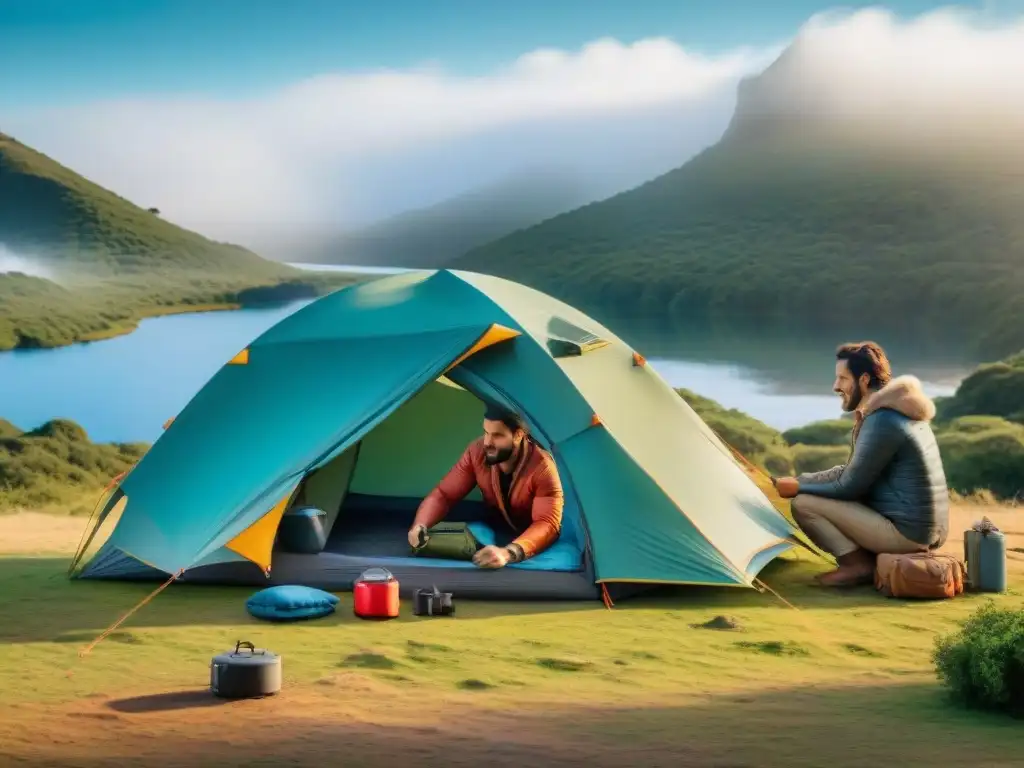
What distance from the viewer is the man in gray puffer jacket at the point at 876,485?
8883mm

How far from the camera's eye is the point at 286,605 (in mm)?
8086

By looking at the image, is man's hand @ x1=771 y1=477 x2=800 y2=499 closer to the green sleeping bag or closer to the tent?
the tent

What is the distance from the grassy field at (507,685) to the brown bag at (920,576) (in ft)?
0.41

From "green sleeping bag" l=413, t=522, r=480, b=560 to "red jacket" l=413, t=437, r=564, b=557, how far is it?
0.28m

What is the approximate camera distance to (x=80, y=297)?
154 feet

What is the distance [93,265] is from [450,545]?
45.6m

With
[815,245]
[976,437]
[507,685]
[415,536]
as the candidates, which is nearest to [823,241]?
[815,245]

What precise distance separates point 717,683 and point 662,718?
2.65 ft

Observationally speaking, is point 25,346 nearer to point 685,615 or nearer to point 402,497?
point 402,497

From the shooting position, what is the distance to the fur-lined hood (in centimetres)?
889

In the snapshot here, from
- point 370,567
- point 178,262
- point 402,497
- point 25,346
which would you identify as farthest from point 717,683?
point 178,262

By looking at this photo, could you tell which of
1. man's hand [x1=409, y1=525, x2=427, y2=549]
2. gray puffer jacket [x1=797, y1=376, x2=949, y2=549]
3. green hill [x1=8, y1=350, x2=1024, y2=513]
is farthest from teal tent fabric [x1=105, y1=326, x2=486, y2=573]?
green hill [x1=8, y1=350, x2=1024, y2=513]

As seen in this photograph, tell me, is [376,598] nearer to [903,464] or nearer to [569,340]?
[569,340]

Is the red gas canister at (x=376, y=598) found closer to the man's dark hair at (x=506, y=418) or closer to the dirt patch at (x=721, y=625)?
the man's dark hair at (x=506, y=418)
